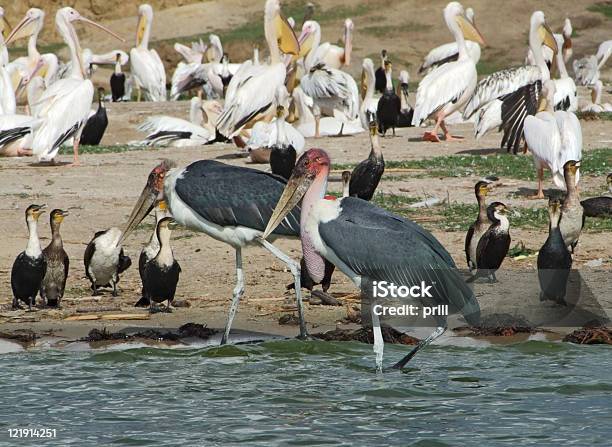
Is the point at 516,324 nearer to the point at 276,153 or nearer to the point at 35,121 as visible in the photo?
the point at 276,153

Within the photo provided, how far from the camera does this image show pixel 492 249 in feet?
26.3

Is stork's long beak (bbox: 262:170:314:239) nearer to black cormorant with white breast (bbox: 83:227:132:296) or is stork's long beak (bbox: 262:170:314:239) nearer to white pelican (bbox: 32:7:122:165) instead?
black cormorant with white breast (bbox: 83:227:132:296)

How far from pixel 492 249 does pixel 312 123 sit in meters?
9.21

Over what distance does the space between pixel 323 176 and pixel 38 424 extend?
70.1 inches

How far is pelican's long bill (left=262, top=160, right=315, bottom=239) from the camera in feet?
20.9

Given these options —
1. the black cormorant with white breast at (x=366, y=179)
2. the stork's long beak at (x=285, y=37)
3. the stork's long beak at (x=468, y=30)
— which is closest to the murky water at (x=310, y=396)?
the black cormorant with white breast at (x=366, y=179)

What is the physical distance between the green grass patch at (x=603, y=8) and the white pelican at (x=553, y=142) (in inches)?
725

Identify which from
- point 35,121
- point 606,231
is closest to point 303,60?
point 35,121

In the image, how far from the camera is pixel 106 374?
21.4ft

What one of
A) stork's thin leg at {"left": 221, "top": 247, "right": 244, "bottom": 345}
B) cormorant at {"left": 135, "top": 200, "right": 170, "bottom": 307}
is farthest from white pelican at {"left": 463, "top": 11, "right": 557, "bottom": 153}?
stork's thin leg at {"left": 221, "top": 247, "right": 244, "bottom": 345}

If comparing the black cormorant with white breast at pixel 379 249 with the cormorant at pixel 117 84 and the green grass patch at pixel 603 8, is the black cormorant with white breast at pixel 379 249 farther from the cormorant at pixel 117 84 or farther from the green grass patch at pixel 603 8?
the green grass patch at pixel 603 8

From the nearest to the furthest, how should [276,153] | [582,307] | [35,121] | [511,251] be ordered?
[582,307] < [511,251] < [276,153] < [35,121]

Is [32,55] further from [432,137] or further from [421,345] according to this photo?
[421,345]

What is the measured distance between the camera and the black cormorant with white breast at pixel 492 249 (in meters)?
8.02
